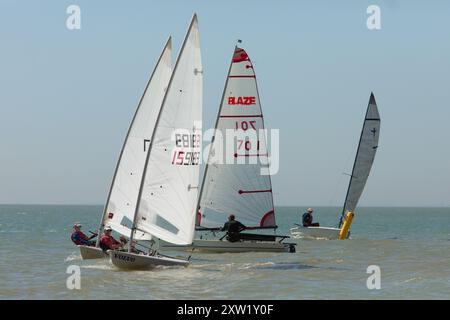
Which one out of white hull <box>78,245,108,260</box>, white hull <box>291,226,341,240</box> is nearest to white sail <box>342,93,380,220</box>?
white hull <box>291,226,341,240</box>

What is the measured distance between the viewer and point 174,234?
2400 centimetres

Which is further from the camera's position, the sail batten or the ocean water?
the sail batten

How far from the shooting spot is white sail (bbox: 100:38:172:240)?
2839cm

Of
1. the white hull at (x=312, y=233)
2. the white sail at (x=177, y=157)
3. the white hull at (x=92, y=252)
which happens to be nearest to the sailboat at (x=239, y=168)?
the white hull at (x=92, y=252)

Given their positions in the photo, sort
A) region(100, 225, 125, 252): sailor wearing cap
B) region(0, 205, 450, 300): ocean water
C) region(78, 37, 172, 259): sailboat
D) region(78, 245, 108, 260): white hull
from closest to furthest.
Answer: region(0, 205, 450, 300): ocean water → region(100, 225, 125, 252): sailor wearing cap → region(78, 245, 108, 260): white hull → region(78, 37, 172, 259): sailboat

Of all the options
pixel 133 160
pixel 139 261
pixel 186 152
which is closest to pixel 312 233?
pixel 133 160

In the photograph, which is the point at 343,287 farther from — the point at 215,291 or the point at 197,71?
the point at 197,71

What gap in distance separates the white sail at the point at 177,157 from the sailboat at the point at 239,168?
7.42 m

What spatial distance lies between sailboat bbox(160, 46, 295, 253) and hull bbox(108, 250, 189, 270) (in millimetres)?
8087

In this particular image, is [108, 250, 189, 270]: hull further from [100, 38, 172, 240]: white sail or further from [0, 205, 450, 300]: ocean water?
[100, 38, 172, 240]: white sail

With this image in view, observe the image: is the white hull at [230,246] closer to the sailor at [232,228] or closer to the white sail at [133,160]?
the sailor at [232,228]
